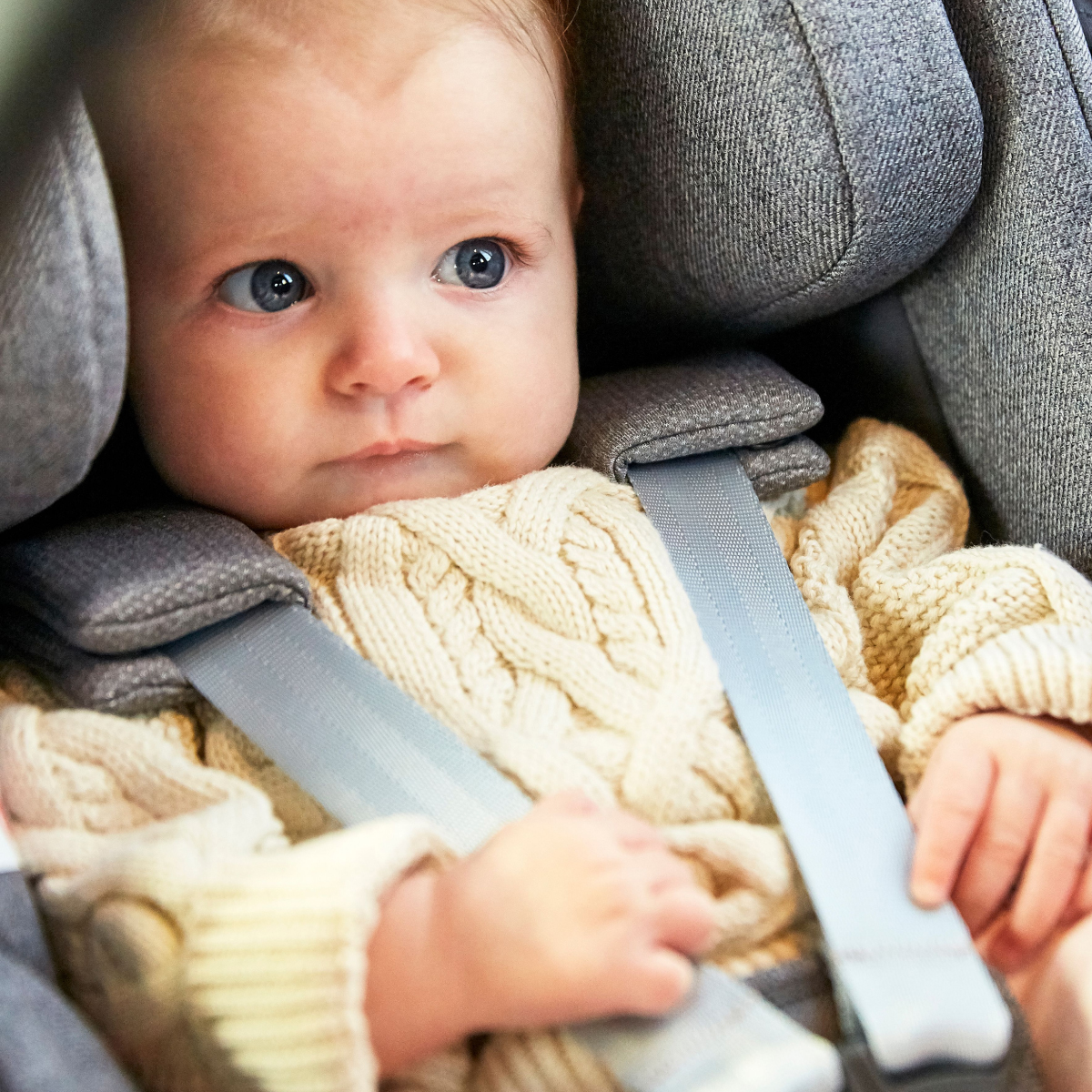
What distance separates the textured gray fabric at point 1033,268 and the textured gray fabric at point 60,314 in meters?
0.66

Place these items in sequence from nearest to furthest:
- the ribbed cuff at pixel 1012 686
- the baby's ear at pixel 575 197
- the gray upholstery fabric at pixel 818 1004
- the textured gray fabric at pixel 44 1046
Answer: the textured gray fabric at pixel 44 1046, the gray upholstery fabric at pixel 818 1004, the ribbed cuff at pixel 1012 686, the baby's ear at pixel 575 197

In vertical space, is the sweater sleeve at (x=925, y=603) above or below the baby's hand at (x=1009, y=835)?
above

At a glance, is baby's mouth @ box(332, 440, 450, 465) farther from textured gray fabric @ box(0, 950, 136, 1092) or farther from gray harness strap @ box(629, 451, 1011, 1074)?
textured gray fabric @ box(0, 950, 136, 1092)

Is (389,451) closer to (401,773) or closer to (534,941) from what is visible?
(401,773)

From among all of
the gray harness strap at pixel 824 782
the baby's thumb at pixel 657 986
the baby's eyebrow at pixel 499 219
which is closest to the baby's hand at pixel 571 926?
the baby's thumb at pixel 657 986

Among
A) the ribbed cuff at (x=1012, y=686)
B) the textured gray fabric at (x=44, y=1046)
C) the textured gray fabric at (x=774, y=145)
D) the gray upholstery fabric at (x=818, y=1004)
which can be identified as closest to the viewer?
Answer: the textured gray fabric at (x=44, y=1046)

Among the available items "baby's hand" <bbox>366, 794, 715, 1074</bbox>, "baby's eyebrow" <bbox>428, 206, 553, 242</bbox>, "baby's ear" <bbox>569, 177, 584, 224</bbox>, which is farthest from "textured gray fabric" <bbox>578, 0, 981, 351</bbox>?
"baby's hand" <bbox>366, 794, 715, 1074</bbox>

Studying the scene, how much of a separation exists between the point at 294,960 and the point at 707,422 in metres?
0.53

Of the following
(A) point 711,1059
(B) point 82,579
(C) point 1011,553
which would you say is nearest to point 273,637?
(B) point 82,579

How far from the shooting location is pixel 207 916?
0.60m

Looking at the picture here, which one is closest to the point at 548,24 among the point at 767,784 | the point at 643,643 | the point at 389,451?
the point at 389,451

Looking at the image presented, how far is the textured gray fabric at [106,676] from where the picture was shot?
738 millimetres

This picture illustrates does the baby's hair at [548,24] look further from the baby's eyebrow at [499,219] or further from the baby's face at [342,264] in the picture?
the baby's eyebrow at [499,219]

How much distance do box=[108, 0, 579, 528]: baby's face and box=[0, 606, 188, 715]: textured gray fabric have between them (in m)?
0.15
